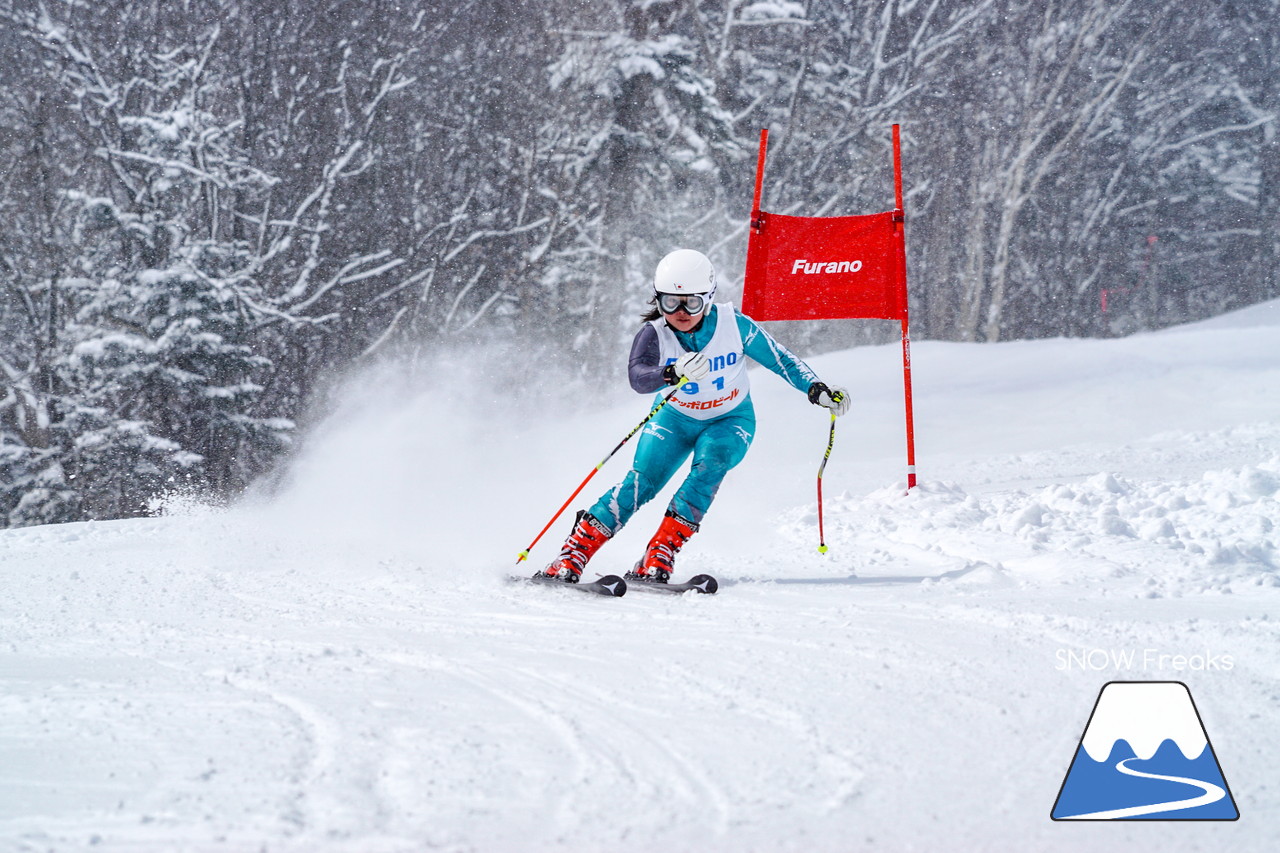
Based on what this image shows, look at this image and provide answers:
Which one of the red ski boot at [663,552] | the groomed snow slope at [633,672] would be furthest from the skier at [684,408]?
the groomed snow slope at [633,672]

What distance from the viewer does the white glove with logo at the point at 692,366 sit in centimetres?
472

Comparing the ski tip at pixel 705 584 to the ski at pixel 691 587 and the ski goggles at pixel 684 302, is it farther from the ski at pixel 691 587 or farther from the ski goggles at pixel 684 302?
the ski goggles at pixel 684 302

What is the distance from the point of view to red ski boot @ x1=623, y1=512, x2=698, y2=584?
4637mm

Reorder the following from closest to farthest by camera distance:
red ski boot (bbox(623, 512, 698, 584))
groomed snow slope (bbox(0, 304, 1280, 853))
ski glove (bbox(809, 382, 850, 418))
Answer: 1. groomed snow slope (bbox(0, 304, 1280, 853))
2. red ski boot (bbox(623, 512, 698, 584))
3. ski glove (bbox(809, 382, 850, 418))

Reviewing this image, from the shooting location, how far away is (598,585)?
4.39m

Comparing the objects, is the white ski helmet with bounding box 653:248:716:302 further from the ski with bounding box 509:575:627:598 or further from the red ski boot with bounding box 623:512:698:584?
the ski with bounding box 509:575:627:598

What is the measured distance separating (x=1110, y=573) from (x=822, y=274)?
3.31 metres

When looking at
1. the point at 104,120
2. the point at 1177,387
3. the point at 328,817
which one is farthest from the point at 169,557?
the point at 104,120

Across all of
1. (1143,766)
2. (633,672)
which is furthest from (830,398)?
(1143,766)

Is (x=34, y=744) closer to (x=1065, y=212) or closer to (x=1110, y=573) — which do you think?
(x=1110, y=573)

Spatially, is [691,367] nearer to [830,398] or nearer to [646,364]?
[646,364]

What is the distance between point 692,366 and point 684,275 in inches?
15.9

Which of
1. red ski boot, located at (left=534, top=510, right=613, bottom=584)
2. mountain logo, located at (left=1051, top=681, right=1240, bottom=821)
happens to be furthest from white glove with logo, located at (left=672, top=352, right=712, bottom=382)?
mountain logo, located at (left=1051, top=681, right=1240, bottom=821)

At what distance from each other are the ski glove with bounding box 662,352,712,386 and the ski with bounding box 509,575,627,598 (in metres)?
0.90
